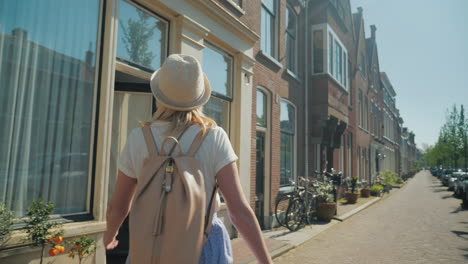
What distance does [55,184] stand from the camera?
11.1 feet

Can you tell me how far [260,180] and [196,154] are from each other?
7264mm

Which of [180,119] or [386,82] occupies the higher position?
[386,82]

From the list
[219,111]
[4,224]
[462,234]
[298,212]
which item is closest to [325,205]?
[298,212]

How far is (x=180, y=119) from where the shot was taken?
1.44 metres

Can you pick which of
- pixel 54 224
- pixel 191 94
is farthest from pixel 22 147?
pixel 191 94

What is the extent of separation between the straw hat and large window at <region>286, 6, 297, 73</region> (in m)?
9.46

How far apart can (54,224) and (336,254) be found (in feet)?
16.1

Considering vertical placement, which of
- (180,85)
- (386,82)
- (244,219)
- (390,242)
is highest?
(386,82)

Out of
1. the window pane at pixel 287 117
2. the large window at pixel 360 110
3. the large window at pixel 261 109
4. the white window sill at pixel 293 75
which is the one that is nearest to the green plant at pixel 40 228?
the large window at pixel 261 109

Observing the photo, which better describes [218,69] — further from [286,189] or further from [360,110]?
[360,110]

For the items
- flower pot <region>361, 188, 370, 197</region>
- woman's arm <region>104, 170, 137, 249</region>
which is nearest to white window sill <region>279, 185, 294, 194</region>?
woman's arm <region>104, 170, 137, 249</region>

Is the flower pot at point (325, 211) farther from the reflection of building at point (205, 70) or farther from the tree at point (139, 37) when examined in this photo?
the tree at point (139, 37)

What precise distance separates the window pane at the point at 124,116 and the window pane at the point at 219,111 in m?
1.44

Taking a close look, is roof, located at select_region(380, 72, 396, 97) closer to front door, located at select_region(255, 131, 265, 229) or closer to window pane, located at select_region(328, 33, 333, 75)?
window pane, located at select_region(328, 33, 333, 75)
